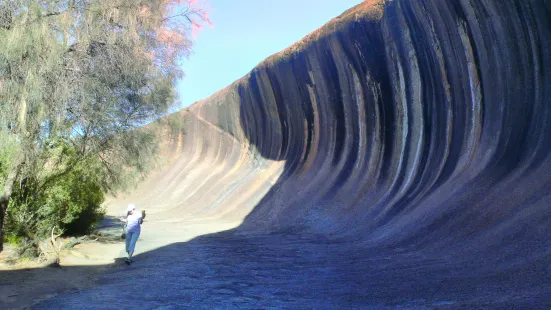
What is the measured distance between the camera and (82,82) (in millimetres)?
9508

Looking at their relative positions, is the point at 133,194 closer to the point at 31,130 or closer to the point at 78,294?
the point at 31,130

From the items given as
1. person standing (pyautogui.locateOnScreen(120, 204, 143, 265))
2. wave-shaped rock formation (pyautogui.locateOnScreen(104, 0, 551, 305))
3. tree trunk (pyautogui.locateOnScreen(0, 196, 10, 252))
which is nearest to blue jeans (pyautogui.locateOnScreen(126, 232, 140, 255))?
person standing (pyautogui.locateOnScreen(120, 204, 143, 265))

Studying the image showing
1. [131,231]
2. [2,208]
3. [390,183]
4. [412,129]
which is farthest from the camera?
[412,129]

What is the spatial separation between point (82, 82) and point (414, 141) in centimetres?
1010

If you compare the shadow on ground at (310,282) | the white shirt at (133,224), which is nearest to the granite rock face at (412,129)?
the shadow on ground at (310,282)

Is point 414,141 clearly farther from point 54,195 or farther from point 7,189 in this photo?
point 7,189

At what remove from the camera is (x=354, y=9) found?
18406mm

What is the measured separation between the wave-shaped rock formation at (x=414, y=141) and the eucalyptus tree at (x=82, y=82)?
5.19 metres

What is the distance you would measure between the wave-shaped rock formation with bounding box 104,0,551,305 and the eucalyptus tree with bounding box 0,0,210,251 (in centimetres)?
519

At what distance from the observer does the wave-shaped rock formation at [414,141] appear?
8.79 meters

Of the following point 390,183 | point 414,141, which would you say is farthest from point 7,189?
point 414,141

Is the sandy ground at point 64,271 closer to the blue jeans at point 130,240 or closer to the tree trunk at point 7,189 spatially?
the blue jeans at point 130,240

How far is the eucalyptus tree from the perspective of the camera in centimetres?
870

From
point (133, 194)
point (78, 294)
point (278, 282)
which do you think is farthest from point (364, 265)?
point (133, 194)
